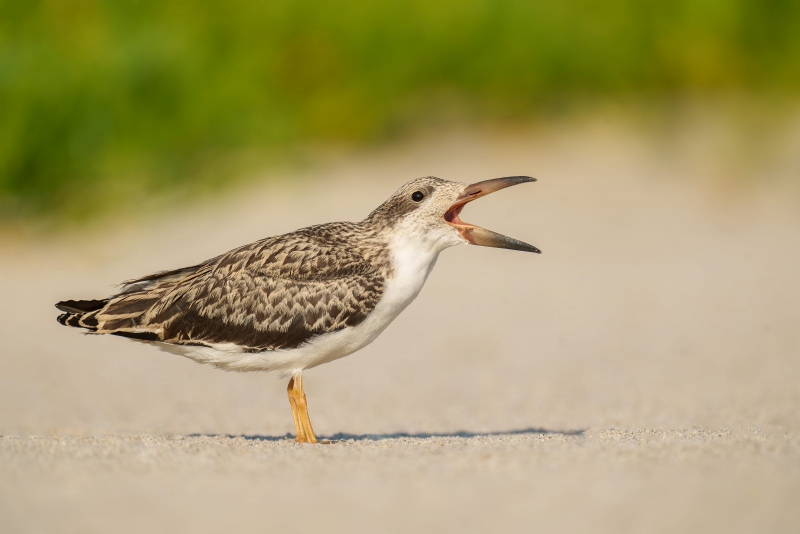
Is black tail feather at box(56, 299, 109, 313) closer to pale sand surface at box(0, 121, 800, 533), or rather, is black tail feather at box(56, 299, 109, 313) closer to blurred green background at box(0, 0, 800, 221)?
pale sand surface at box(0, 121, 800, 533)

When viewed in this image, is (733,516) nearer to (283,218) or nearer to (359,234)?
(359,234)

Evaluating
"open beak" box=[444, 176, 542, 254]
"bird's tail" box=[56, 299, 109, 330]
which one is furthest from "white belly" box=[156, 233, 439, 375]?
"bird's tail" box=[56, 299, 109, 330]

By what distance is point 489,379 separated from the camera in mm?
8289

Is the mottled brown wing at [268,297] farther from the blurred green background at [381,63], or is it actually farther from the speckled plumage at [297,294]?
the blurred green background at [381,63]

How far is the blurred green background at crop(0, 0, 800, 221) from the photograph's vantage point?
14.8 m

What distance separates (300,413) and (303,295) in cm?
60

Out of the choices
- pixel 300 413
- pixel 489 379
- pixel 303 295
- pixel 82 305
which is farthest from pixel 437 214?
pixel 489 379

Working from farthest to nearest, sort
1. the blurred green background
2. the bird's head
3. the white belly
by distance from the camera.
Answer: the blurred green background, the bird's head, the white belly

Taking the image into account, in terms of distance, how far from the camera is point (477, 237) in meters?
5.90

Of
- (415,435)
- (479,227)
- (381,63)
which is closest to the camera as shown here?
(479,227)

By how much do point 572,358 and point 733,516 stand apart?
15.9 feet

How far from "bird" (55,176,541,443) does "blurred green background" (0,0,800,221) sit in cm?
871

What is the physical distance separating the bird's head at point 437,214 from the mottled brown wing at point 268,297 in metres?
0.20

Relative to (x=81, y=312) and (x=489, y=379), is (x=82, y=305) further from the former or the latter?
(x=489, y=379)
